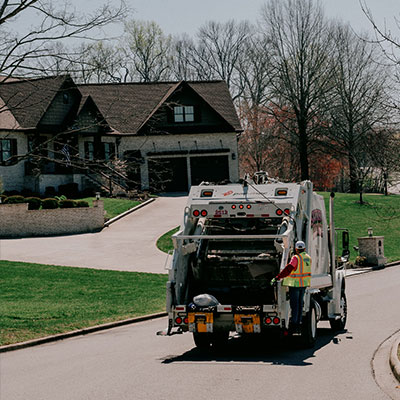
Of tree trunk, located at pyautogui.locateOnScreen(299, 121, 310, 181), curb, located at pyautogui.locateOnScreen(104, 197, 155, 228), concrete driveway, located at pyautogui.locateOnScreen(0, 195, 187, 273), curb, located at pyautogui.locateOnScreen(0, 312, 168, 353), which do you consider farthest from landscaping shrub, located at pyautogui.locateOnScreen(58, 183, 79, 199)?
curb, located at pyautogui.locateOnScreen(0, 312, 168, 353)

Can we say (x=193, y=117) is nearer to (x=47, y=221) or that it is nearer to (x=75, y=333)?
(x=47, y=221)

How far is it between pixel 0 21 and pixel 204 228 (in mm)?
5832

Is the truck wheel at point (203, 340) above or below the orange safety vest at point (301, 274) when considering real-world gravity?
below

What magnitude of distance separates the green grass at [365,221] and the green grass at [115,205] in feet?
39.6

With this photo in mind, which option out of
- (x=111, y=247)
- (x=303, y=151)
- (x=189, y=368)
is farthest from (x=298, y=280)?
(x=303, y=151)

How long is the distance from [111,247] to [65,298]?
12.5 metres

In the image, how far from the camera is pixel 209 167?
5372 centimetres

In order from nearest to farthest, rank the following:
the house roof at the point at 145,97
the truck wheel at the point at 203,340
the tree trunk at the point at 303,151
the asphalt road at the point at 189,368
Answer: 1. the asphalt road at the point at 189,368
2. the truck wheel at the point at 203,340
3. the house roof at the point at 145,97
4. the tree trunk at the point at 303,151

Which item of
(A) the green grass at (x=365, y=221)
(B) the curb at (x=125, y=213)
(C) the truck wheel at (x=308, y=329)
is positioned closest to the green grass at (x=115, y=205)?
(B) the curb at (x=125, y=213)

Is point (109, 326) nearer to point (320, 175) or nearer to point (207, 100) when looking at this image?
point (207, 100)

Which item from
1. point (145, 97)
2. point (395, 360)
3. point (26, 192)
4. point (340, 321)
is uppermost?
point (145, 97)

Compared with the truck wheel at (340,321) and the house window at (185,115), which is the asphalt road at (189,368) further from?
the house window at (185,115)

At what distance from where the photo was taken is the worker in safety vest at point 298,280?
12133mm

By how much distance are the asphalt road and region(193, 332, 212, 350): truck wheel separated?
A: 0.14 metres
